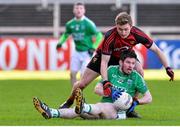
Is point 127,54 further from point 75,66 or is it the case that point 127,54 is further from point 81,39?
point 81,39

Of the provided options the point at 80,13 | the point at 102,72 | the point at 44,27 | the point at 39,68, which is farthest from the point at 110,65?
the point at 44,27

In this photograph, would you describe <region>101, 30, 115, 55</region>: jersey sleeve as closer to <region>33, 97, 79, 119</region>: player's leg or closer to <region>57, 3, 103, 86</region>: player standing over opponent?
<region>33, 97, 79, 119</region>: player's leg

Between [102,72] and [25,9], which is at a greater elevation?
[25,9]

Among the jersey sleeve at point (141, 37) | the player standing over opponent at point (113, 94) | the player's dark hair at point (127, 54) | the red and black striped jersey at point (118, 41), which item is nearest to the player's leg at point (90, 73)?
the red and black striped jersey at point (118, 41)

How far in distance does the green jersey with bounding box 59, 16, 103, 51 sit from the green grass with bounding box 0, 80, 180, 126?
3.68 feet

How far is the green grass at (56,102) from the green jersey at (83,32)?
1121mm

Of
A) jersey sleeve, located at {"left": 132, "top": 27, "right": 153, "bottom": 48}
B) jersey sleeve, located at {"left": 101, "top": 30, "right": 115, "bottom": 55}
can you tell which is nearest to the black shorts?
jersey sleeve, located at {"left": 101, "top": 30, "right": 115, "bottom": 55}

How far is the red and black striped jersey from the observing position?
11.6m

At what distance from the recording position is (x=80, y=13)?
731 inches

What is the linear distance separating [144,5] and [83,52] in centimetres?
2000

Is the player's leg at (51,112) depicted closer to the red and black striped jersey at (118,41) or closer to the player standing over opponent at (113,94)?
the player standing over opponent at (113,94)

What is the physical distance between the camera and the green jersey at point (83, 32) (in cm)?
1875

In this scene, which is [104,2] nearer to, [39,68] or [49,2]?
[49,2]

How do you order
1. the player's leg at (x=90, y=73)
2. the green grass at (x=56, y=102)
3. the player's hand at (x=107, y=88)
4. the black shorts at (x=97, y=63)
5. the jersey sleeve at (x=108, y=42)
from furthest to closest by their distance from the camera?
1. the player's leg at (x=90, y=73)
2. the black shorts at (x=97, y=63)
3. the jersey sleeve at (x=108, y=42)
4. the player's hand at (x=107, y=88)
5. the green grass at (x=56, y=102)
